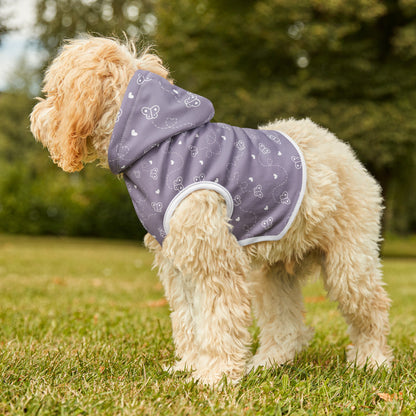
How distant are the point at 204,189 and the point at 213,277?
487 millimetres

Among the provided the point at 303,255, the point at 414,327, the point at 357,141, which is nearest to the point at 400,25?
the point at 357,141

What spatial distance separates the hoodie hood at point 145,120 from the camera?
279cm

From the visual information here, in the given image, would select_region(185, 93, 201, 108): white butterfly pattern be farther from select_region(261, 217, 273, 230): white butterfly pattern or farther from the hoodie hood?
select_region(261, 217, 273, 230): white butterfly pattern

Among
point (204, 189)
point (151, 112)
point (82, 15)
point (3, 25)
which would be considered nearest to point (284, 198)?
point (204, 189)

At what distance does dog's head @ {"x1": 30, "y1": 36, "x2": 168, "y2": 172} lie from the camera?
280 cm

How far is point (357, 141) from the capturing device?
1550 centimetres

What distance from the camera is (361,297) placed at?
129 inches

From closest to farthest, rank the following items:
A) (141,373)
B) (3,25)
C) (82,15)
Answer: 1. (141,373)
2. (3,25)
3. (82,15)

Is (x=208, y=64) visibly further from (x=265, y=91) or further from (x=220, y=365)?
(x=220, y=365)

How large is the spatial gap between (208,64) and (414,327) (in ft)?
45.9

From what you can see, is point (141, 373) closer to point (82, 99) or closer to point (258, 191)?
point (258, 191)

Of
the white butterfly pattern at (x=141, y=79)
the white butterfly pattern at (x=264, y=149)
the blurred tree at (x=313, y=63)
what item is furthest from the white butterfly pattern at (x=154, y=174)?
the blurred tree at (x=313, y=63)

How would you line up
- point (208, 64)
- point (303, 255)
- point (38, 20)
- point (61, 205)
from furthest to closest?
point (38, 20) → point (61, 205) → point (208, 64) → point (303, 255)

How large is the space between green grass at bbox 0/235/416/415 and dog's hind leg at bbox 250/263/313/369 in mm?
167
